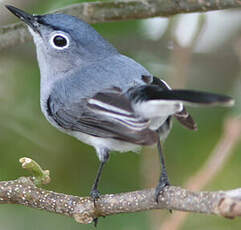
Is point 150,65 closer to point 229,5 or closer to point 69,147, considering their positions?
point 69,147

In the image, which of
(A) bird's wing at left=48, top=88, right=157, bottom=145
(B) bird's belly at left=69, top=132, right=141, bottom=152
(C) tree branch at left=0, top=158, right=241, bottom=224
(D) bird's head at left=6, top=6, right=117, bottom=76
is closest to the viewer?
(C) tree branch at left=0, top=158, right=241, bottom=224

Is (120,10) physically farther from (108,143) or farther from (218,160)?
(218,160)

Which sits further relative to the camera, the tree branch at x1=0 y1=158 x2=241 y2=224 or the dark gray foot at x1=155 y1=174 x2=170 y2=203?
the dark gray foot at x1=155 y1=174 x2=170 y2=203

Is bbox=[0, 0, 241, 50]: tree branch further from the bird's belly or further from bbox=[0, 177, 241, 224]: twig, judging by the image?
bbox=[0, 177, 241, 224]: twig

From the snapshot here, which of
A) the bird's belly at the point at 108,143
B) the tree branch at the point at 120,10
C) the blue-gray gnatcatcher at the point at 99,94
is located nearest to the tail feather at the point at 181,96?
the blue-gray gnatcatcher at the point at 99,94

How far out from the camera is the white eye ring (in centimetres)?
331

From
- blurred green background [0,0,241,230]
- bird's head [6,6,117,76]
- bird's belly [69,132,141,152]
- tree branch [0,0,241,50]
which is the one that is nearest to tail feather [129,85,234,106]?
bird's belly [69,132,141,152]

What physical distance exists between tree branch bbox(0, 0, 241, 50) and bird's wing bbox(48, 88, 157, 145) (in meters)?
0.57

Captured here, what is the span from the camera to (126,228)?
3.71 meters

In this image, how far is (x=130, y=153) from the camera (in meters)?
4.21

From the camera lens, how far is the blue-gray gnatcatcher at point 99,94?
103 inches

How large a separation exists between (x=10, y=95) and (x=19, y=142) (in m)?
0.36

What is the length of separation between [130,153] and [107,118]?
4.82ft

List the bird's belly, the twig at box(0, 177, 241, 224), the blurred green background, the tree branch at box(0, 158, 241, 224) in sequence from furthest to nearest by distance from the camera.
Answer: the blurred green background, the bird's belly, the tree branch at box(0, 158, 241, 224), the twig at box(0, 177, 241, 224)
